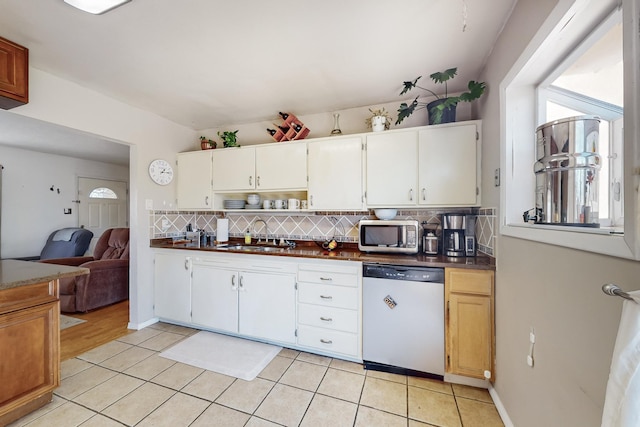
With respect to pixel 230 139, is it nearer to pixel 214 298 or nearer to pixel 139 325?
pixel 214 298

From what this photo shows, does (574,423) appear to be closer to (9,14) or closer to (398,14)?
(398,14)

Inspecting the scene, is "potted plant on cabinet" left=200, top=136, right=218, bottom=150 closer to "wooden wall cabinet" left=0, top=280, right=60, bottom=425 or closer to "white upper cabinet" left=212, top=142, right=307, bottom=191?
"white upper cabinet" left=212, top=142, right=307, bottom=191

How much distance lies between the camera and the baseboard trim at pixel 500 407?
57.3 inches

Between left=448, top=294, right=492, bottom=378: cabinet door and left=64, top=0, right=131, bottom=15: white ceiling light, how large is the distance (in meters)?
2.77

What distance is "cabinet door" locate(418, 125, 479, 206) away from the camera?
2010mm

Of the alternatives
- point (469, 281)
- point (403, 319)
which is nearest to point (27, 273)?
point (403, 319)

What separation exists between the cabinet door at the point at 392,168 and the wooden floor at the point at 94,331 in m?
3.04

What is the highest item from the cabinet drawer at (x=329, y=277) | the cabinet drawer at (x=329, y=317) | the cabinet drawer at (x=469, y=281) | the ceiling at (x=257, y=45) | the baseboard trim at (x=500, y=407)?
the ceiling at (x=257, y=45)

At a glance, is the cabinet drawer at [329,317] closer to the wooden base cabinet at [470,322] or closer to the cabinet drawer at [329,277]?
the cabinet drawer at [329,277]

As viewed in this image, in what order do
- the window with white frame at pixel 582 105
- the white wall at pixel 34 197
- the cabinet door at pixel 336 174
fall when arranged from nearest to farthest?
the window with white frame at pixel 582 105
the cabinet door at pixel 336 174
the white wall at pixel 34 197

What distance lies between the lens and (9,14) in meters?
1.45

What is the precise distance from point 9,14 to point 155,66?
2.42ft

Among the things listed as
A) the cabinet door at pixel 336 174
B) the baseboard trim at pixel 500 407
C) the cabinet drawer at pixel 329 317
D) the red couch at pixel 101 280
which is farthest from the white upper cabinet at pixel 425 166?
the red couch at pixel 101 280

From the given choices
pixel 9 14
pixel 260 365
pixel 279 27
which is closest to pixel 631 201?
pixel 279 27
